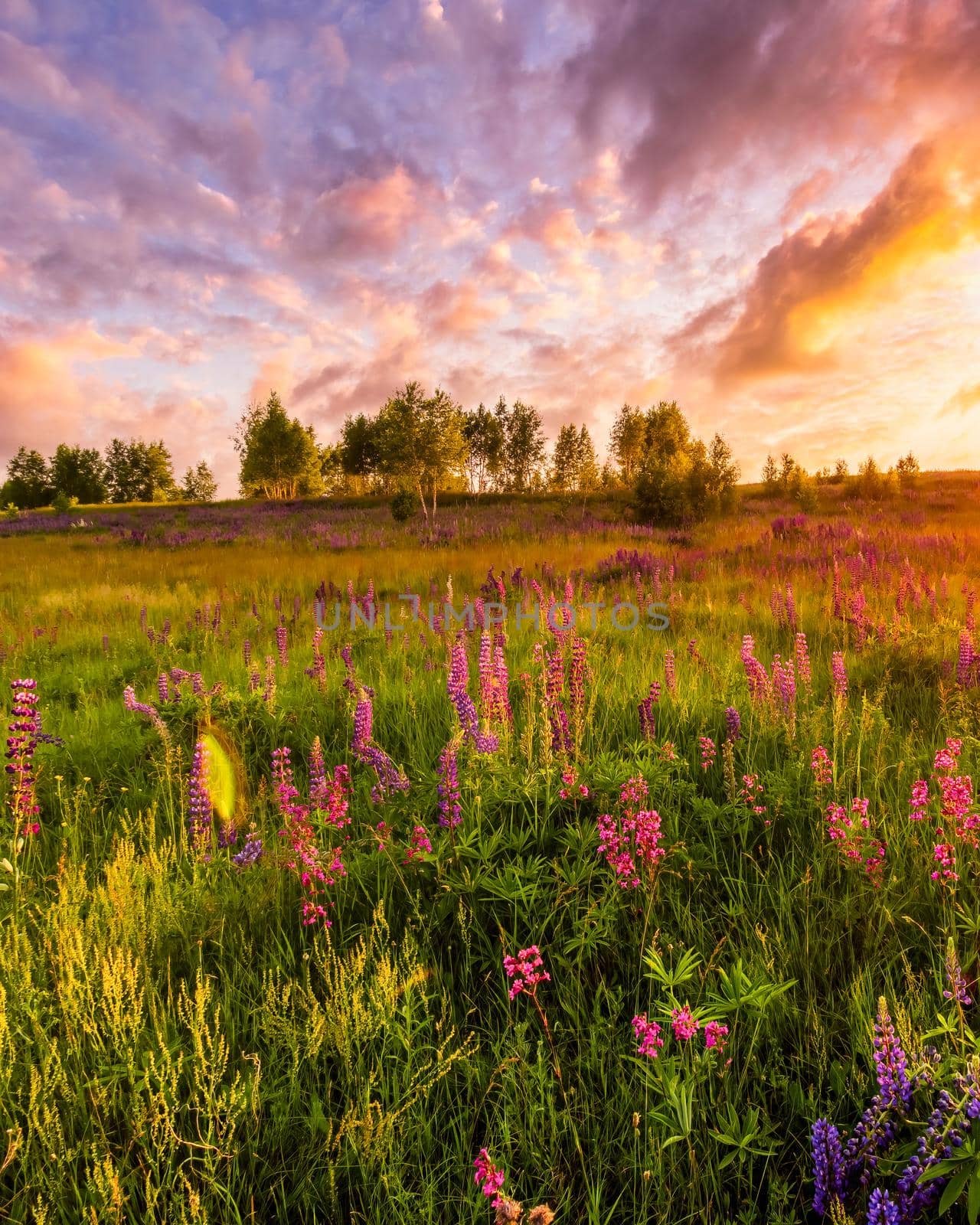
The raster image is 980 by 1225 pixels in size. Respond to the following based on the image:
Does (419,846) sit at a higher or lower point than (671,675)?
lower

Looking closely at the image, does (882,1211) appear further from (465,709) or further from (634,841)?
(465,709)

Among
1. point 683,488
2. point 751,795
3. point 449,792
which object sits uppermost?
point 683,488

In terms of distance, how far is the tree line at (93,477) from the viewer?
89750mm

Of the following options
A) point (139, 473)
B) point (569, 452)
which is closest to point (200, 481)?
point (139, 473)

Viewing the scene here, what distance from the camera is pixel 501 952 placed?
2217mm

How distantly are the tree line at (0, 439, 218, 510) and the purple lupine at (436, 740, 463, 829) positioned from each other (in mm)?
97856

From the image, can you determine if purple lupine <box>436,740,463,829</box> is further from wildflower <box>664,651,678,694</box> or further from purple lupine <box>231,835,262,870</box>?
wildflower <box>664,651,678,694</box>

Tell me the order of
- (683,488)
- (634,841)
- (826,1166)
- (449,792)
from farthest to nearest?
(683,488) < (449,792) < (634,841) < (826,1166)

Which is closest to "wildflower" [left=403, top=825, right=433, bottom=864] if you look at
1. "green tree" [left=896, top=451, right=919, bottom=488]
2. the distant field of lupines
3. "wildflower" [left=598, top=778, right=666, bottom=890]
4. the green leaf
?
the distant field of lupines

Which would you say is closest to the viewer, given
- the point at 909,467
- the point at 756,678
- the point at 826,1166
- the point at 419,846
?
the point at 826,1166

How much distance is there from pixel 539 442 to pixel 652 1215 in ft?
299

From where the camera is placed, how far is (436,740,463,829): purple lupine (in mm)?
2596

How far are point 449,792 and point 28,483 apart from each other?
118 m

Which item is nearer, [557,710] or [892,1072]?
[892,1072]
